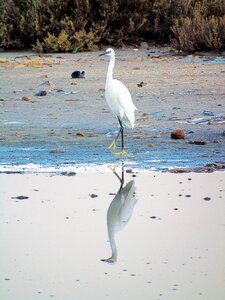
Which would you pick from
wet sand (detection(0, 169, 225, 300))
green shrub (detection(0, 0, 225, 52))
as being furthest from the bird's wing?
green shrub (detection(0, 0, 225, 52))

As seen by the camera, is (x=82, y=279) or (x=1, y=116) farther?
(x=1, y=116)

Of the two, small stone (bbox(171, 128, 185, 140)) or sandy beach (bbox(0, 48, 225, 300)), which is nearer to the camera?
sandy beach (bbox(0, 48, 225, 300))

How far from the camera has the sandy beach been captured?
676cm

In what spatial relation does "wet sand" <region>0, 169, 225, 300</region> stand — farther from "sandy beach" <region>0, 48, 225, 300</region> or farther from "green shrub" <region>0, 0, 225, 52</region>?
"green shrub" <region>0, 0, 225, 52</region>

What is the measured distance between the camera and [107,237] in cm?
779

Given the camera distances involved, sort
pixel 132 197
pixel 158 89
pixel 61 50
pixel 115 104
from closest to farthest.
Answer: pixel 132 197 → pixel 115 104 → pixel 158 89 → pixel 61 50

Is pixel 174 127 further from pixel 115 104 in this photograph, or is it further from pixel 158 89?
pixel 158 89

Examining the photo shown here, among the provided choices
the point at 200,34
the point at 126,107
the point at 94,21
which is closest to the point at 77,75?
the point at 200,34

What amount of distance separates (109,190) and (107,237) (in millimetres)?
1698

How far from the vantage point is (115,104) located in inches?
485

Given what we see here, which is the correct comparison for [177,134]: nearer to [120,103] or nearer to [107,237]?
[120,103]

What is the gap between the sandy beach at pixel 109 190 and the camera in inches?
266

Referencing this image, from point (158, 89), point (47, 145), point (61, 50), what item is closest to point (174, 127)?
point (47, 145)

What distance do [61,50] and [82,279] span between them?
45.3ft
